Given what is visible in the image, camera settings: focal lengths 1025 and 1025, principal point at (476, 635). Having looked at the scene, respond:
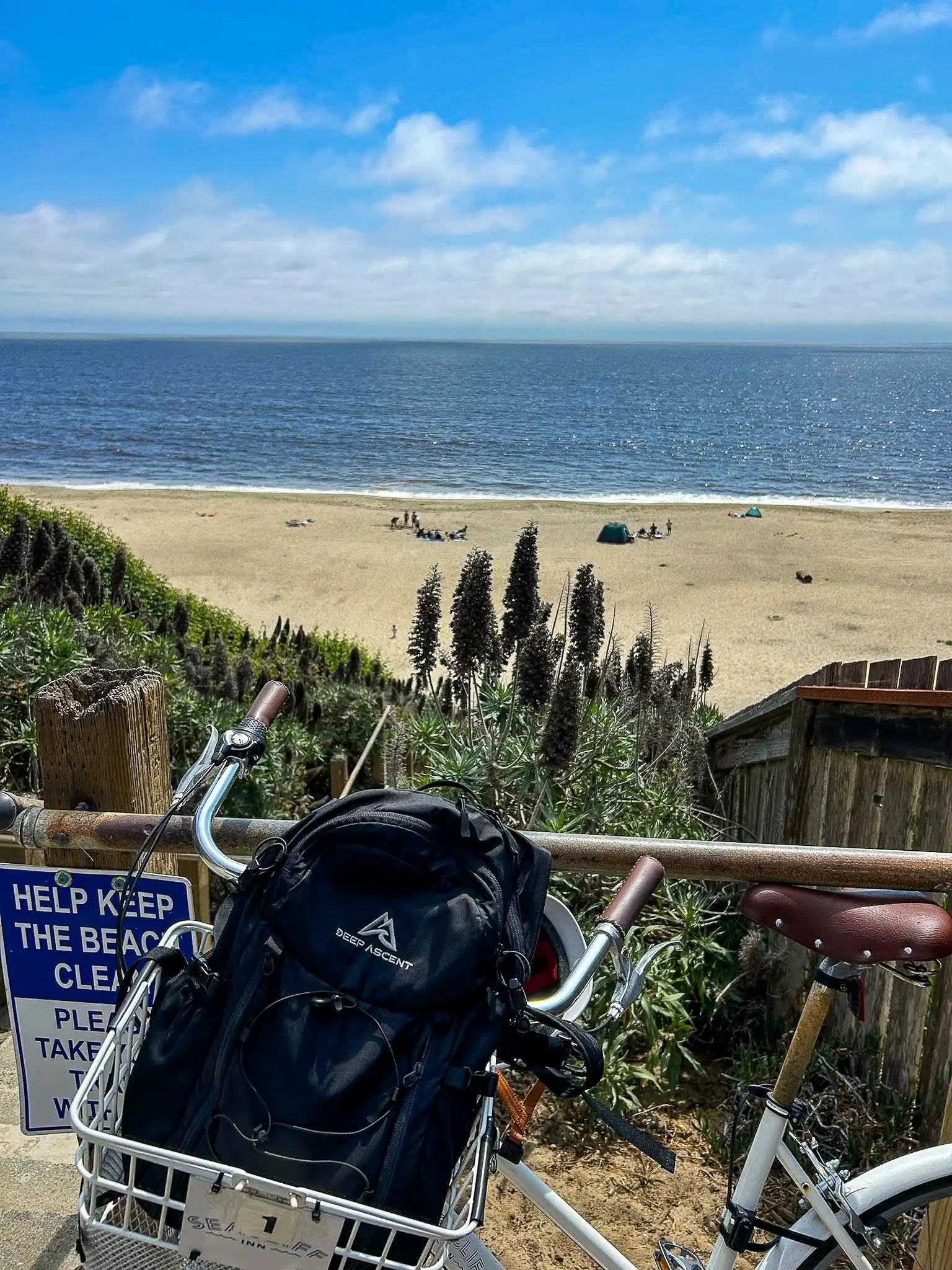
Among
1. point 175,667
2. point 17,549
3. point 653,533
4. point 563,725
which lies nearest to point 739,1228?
point 563,725

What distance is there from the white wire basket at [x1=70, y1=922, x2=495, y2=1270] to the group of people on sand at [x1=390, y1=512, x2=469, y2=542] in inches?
1305

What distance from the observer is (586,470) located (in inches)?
2351

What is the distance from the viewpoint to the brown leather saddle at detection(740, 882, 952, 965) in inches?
68.7

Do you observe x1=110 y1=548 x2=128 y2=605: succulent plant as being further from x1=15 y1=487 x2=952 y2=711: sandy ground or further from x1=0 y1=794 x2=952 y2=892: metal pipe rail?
x1=0 y1=794 x2=952 y2=892: metal pipe rail

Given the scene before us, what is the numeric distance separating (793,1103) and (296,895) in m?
0.99

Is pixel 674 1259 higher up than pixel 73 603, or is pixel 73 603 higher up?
pixel 674 1259

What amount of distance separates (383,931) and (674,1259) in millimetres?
999

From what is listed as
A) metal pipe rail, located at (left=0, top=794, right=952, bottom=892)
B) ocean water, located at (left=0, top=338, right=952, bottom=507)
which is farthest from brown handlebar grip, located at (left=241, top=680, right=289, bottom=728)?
ocean water, located at (left=0, top=338, right=952, bottom=507)

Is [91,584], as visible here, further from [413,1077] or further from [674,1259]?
[413,1077]

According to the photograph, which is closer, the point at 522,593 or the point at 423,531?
the point at 522,593

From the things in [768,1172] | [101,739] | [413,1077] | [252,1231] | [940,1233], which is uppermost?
[101,739]

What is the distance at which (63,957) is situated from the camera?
7.72 feet

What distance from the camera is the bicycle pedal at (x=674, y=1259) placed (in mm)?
1921

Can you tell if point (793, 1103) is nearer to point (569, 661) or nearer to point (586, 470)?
point (569, 661)
